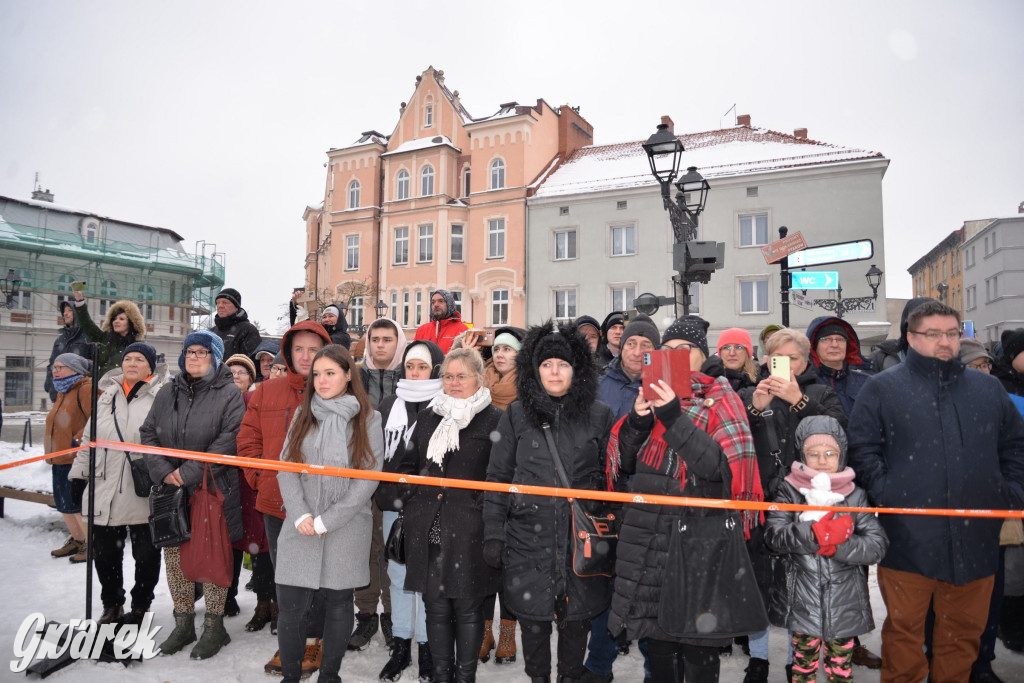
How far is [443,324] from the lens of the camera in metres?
6.75

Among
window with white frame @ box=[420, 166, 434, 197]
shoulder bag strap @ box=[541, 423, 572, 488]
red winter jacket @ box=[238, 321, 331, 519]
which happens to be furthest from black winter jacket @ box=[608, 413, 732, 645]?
window with white frame @ box=[420, 166, 434, 197]

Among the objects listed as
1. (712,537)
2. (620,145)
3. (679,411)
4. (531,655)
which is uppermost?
(620,145)

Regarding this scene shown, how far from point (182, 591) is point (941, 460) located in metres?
5.15

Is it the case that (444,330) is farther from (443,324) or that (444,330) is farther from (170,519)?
(170,519)

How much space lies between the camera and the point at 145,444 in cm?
455

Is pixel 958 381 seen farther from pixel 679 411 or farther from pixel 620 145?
pixel 620 145

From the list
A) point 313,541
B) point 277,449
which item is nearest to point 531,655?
point 313,541

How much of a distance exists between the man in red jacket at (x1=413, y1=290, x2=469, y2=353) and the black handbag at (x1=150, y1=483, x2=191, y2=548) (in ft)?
9.57

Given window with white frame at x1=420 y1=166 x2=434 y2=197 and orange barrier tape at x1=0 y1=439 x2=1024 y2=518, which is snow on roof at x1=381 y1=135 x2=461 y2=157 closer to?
window with white frame at x1=420 y1=166 x2=434 y2=197

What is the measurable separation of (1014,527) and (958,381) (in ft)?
4.45

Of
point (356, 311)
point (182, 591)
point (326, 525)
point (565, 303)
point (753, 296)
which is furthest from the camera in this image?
point (356, 311)

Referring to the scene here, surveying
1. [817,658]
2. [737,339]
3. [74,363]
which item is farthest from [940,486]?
[74,363]

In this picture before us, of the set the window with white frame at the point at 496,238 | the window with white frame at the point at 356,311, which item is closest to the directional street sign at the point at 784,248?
the window with white frame at the point at 496,238

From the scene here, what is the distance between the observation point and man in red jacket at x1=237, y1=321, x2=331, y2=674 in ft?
13.7
